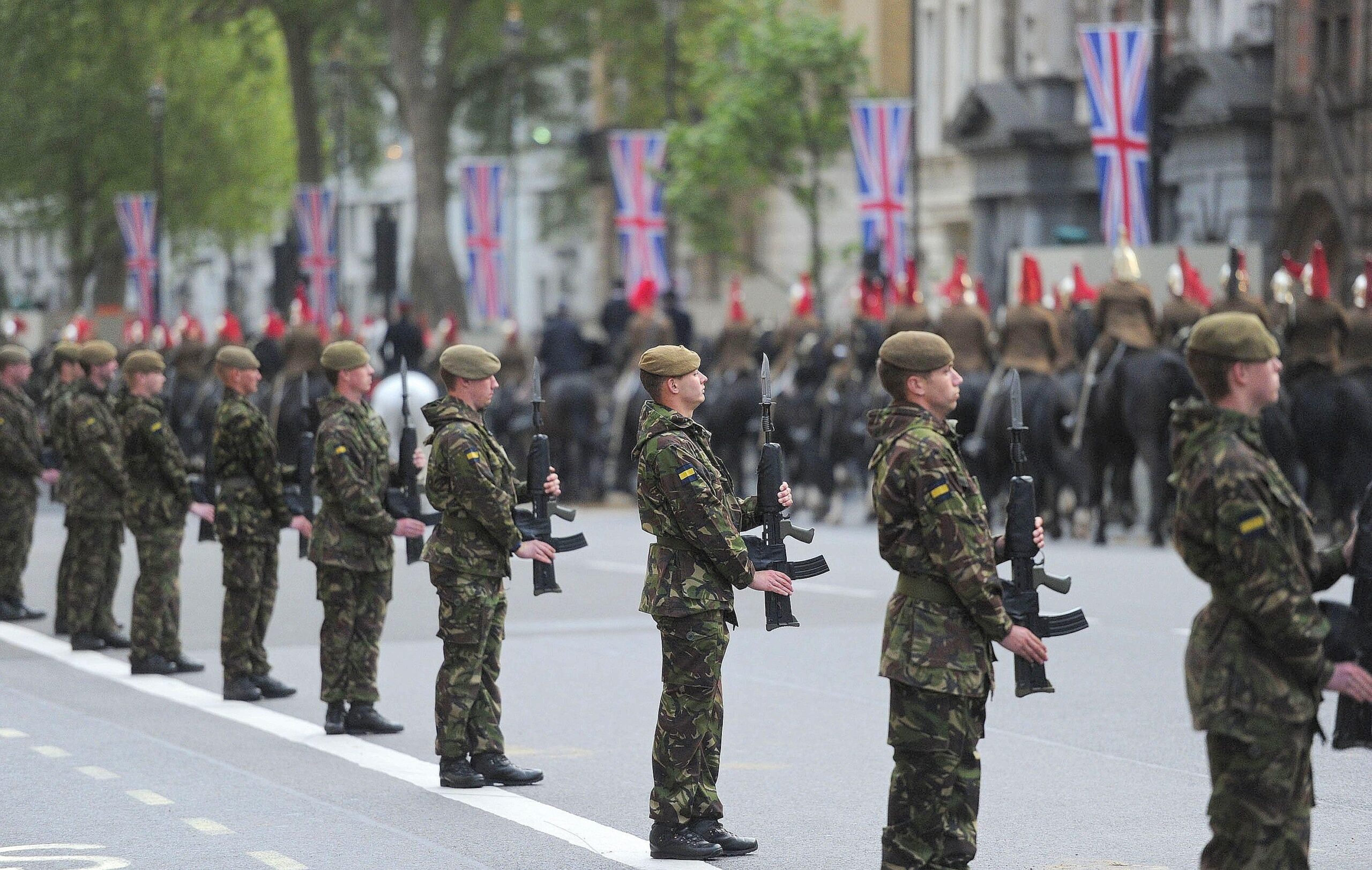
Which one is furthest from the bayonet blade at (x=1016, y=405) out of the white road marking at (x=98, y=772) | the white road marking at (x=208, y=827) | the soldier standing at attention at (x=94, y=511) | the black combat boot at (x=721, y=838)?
the soldier standing at attention at (x=94, y=511)

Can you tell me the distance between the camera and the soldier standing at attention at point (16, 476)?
15641 mm

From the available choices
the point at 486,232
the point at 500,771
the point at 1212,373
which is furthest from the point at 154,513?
the point at 486,232

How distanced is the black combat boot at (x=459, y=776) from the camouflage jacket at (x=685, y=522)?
1.57m

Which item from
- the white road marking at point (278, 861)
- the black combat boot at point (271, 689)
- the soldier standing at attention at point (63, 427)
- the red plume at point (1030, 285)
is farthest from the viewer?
the red plume at point (1030, 285)

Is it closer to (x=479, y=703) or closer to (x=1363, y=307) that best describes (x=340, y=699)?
(x=479, y=703)

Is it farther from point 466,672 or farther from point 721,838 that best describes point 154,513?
point 721,838

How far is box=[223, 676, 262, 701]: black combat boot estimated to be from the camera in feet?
40.0

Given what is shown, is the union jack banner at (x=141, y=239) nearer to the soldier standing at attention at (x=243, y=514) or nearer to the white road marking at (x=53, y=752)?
the soldier standing at attention at (x=243, y=514)

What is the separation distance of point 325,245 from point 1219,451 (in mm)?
36727

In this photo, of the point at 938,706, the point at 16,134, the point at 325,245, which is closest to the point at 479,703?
the point at 938,706

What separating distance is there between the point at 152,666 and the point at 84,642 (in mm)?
1399

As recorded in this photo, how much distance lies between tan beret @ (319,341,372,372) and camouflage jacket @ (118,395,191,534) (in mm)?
2390

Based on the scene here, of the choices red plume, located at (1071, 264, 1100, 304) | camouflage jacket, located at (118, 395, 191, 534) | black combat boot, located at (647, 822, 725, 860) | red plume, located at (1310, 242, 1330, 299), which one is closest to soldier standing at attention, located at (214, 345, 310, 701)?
camouflage jacket, located at (118, 395, 191, 534)

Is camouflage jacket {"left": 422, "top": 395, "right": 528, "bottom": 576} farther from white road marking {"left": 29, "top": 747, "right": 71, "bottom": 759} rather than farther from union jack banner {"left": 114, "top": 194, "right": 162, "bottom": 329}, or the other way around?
union jack banner {"left": 114, "top": 194, "right": 162, "bottom": 329}
